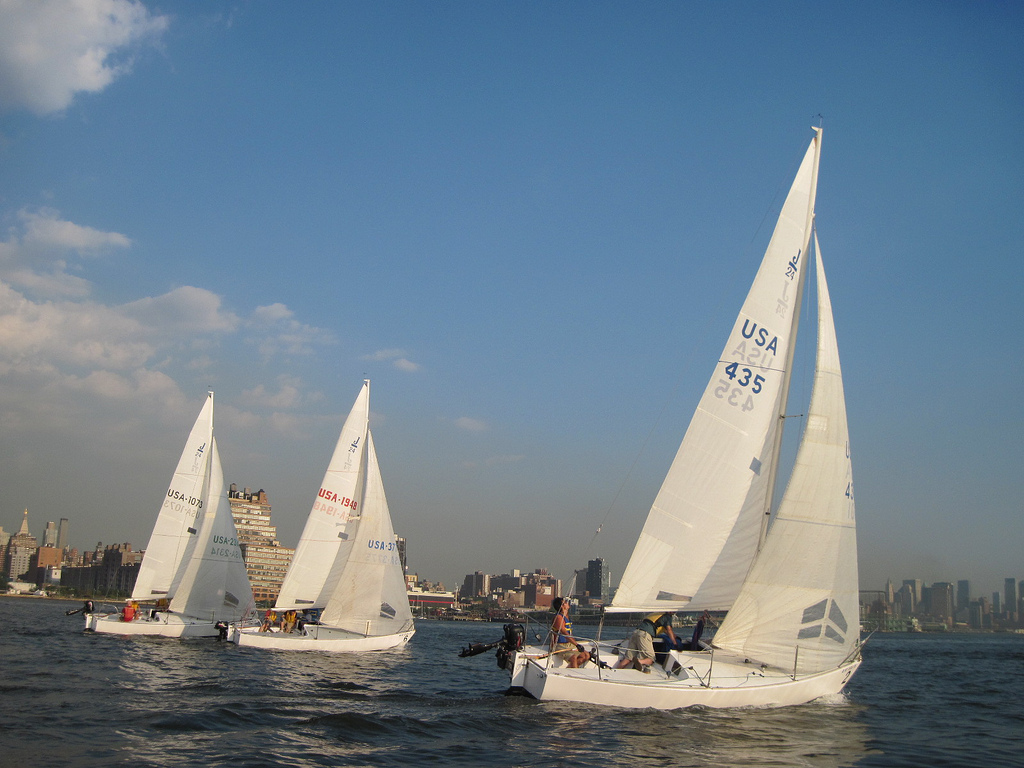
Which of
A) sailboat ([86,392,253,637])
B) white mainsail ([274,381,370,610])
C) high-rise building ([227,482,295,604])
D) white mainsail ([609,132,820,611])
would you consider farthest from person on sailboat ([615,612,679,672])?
high-rise building ([227,482,295,604])

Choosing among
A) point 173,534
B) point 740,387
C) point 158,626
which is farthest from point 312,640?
point 740,387

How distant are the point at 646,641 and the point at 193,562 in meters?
26.0

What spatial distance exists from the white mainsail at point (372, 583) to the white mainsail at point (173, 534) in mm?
9764

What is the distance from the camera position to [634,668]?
15.8 metres

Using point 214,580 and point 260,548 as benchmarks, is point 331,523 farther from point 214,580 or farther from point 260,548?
point 260,548

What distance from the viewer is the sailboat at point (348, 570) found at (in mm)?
29930

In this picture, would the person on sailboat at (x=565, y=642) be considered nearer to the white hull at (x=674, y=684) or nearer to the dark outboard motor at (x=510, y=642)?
the white hull at (x=674, y=684)

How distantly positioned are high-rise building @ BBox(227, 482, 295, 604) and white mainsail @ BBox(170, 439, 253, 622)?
314 ft

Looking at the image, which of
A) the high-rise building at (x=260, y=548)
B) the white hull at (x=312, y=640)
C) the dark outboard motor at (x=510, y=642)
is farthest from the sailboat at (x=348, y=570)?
the high-rise building at (x=260, y=548)

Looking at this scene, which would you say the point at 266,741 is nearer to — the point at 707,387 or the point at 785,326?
the point at 707,387

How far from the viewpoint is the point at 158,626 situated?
114 feet

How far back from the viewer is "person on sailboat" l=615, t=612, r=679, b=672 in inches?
625

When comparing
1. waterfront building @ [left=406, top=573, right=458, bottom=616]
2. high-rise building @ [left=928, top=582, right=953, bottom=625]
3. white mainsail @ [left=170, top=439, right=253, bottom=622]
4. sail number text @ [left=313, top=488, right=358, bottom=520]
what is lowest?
waterfront building @ [left=406, top=573, right=458, bottom=616]

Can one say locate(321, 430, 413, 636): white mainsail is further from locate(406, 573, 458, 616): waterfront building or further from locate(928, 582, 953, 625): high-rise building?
locate(406, 573, 458, 616): waterfront building
